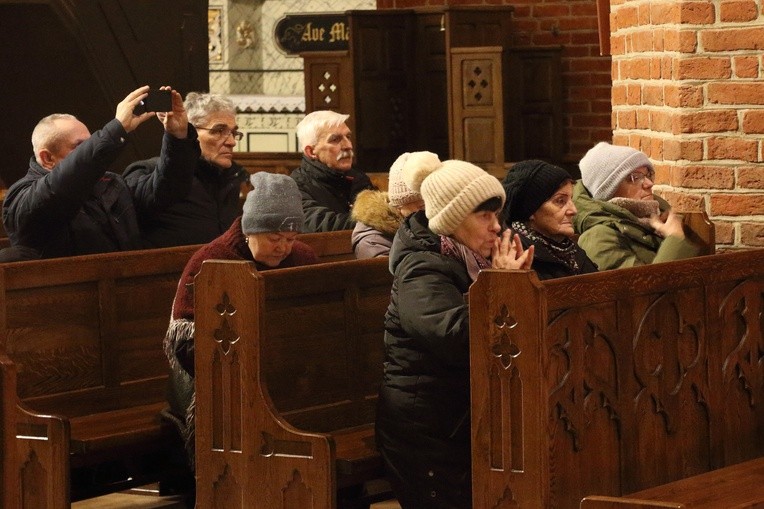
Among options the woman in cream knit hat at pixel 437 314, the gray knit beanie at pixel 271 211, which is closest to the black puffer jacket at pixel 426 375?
the woman in cream knit hat at pixel 437 314

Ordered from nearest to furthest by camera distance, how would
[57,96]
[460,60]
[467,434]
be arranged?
[467,434] < [57,96] < [460,60]

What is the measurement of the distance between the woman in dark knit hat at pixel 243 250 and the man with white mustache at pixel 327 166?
6.38ft

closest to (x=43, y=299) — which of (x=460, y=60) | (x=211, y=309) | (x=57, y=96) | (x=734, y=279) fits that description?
(x=211, y=309)

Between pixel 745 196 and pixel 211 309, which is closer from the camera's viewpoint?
pixel 211 309

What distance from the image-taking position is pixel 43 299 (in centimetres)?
527

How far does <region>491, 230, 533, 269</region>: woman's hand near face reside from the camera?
4238 millimetres

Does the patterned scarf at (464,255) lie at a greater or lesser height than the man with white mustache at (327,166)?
lesser

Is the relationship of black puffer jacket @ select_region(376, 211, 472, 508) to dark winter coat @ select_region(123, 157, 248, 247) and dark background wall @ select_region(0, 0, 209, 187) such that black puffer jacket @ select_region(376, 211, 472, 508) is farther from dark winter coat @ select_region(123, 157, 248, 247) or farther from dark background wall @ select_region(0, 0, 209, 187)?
dark background wall @ select_region(0, 0, 209, 187)

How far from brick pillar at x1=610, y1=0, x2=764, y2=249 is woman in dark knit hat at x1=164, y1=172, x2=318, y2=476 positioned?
1.44 meters

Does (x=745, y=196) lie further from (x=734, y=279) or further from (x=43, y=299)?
(x=43, y=299)

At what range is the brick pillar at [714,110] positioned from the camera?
5270mm

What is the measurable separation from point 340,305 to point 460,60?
19.0 feet

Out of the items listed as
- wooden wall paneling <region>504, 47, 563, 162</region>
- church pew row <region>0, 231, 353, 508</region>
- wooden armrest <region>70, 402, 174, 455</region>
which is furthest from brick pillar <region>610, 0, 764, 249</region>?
wooden wall paneling <region>504, 47, 563, 162</region>

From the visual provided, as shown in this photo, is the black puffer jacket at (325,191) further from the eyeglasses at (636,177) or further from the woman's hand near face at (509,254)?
the woman's hand near face at (509,254)
